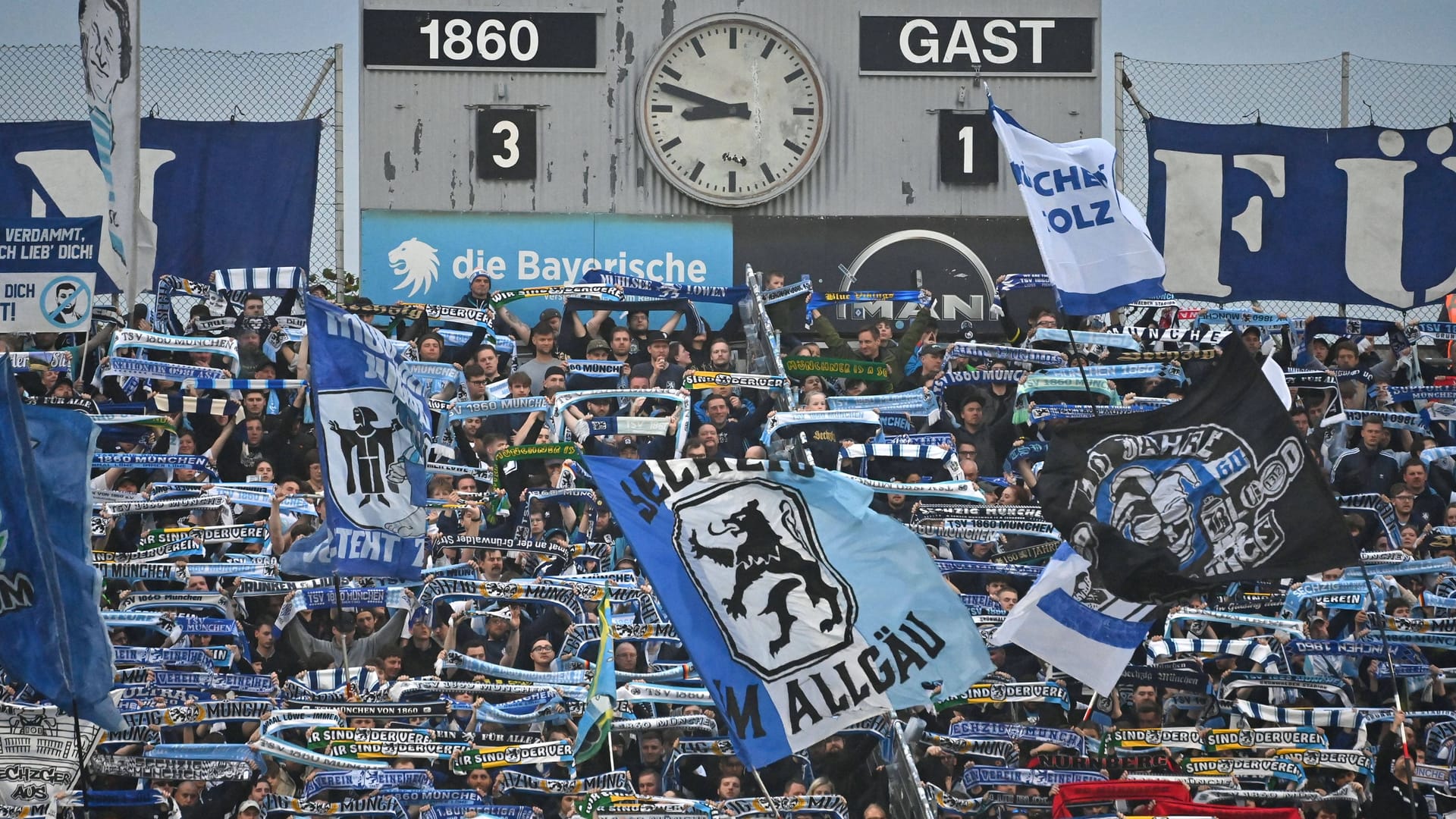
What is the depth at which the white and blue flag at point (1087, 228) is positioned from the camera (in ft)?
63.7

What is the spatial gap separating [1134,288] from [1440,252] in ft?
34.1

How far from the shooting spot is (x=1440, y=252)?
93.9 feet

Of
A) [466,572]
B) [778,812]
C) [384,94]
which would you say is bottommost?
[778,812]

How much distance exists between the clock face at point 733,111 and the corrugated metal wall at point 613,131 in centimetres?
19

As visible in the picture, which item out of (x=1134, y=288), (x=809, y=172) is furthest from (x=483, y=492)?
(x=809, y=172)

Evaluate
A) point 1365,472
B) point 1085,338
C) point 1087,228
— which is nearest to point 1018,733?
point 1087,228

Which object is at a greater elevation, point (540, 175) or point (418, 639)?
point (540, 175)

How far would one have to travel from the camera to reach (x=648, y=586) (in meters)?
18.9

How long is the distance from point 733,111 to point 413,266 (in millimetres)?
4012

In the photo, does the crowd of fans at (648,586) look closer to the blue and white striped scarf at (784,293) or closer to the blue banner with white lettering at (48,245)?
the blue banner with white lettering at (48,245)

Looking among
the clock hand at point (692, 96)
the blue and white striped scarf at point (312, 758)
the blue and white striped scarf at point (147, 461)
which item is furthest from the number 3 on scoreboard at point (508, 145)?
the blue and white striped scarf at point (312, 758)

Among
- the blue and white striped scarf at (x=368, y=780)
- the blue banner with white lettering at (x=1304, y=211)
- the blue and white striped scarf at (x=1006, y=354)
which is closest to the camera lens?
the blue and white striped scarf at (x=368, y=780)

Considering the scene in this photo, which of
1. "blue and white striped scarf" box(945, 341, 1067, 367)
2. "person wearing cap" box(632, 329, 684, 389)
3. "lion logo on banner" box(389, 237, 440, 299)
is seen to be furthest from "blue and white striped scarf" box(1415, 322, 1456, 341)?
"lion logo on banner" box(389, 237, 440, 299)

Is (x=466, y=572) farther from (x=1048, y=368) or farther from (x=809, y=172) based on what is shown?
(x=809, y=172)
